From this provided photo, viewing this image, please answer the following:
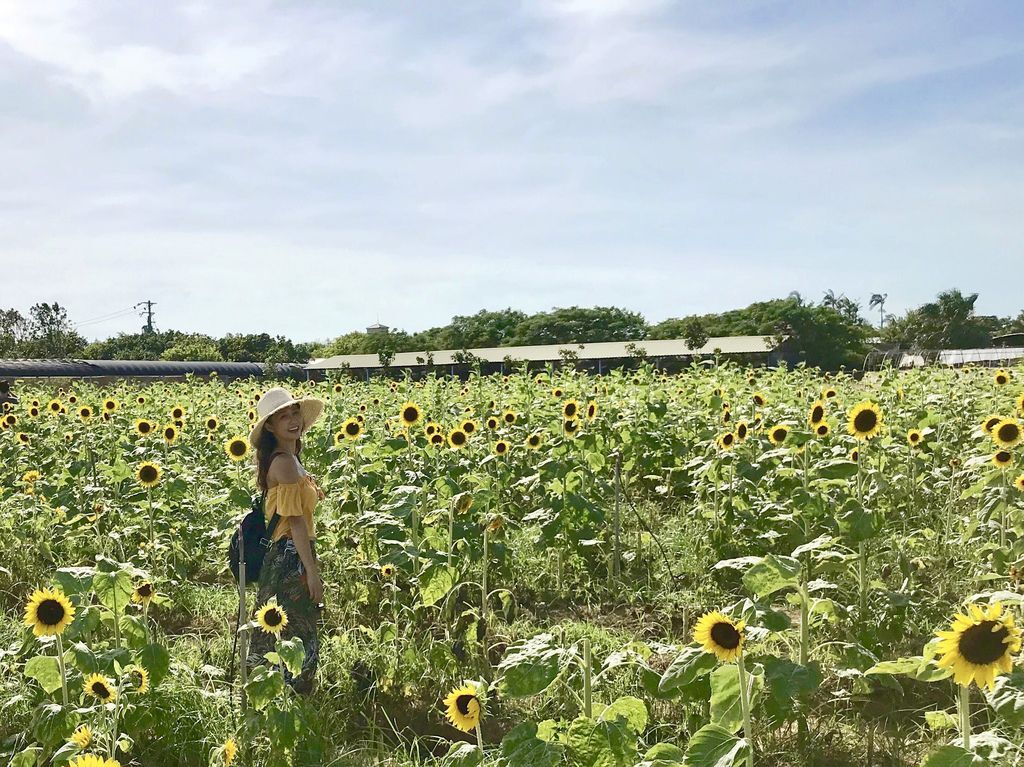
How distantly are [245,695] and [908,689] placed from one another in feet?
8.92

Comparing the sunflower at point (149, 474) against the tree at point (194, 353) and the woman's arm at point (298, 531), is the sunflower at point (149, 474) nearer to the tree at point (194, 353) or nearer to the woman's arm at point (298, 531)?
the woman's arm at point (298, 531)

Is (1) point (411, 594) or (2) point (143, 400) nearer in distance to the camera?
(1) point (411, 594)

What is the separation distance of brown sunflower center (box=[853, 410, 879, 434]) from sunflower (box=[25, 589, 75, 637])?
349 cm

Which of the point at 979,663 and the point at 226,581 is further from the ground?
the point at 979,663

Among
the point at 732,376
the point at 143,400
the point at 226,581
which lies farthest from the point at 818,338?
the point at 226,581

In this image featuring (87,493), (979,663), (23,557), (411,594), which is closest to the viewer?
(979,663)

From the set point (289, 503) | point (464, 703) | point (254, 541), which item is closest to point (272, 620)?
point (289, 503)

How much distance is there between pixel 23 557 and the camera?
541 cm

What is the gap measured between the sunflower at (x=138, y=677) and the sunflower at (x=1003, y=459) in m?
3.81

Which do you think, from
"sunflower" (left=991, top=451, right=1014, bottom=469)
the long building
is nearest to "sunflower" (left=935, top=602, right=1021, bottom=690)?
"sunflower" (left=991, top=451, right=1014, bottom=469)

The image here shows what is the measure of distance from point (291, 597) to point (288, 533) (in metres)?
0.28

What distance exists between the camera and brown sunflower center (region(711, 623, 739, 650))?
6.97 feet

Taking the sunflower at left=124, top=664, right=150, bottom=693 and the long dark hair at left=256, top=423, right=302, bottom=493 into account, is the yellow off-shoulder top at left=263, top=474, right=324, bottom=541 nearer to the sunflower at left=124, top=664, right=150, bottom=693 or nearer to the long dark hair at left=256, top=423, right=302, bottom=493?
the long dark hair at left=256, top=423, right=302, bottom=493

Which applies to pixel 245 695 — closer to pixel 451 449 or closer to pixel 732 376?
pixel 451 449
